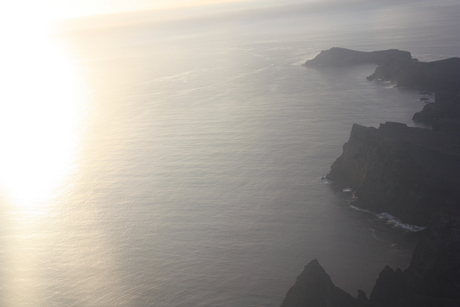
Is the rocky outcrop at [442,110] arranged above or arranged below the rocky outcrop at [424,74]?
below

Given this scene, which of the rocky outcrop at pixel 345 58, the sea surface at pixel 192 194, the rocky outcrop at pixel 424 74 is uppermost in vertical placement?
the rocky outcrop at pixel 345 58

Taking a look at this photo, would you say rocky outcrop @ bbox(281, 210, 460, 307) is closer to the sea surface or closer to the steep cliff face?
the sea surface

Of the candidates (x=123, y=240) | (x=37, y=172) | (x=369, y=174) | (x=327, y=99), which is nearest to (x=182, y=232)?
(x=123, y=240)

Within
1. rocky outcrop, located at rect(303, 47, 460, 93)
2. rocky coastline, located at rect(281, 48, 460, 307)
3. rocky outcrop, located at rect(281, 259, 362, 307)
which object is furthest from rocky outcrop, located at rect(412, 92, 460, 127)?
rocky outcrop, located at rect(281, 259, 362, 307)

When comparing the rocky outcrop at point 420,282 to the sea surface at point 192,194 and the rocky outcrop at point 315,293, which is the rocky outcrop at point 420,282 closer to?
the rocky outcrop at point 315,293

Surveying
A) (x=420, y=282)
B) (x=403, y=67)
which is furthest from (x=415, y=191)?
(x=403, y=67)

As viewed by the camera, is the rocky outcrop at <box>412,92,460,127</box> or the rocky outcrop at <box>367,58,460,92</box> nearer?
the rocky outcrop at <box>412,92,460,127</box>

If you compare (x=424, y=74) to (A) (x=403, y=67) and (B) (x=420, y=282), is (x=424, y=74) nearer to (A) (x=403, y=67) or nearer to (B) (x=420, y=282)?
(A) (x=403, y=67)

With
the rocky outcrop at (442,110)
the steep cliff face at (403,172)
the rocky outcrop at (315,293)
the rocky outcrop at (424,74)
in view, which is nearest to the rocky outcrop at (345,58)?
the rocky outcrop at (424,74)
